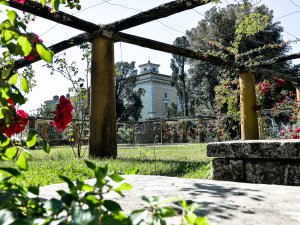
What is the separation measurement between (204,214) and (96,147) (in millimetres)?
5521

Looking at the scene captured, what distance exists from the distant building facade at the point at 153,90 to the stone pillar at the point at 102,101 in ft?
151

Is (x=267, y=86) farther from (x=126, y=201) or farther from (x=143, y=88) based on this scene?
(x=143, y=88)

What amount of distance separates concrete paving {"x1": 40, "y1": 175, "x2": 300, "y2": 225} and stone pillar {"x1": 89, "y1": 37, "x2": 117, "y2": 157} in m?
4.65

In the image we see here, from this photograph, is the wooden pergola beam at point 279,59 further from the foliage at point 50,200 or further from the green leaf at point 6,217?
the green leaf at point 6,217

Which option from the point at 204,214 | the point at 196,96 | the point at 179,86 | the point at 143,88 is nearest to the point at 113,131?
the point at 204,214

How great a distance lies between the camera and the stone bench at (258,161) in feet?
9.41

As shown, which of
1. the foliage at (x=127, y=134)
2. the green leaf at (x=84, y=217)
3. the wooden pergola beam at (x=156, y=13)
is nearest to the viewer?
the green leaf at (x=84, y=217)

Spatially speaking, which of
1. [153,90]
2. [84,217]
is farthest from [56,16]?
[153,90]

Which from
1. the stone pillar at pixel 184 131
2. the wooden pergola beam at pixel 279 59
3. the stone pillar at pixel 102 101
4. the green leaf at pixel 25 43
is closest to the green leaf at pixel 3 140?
the green leaf at pixel 25 43

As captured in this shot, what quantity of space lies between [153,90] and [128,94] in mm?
6541

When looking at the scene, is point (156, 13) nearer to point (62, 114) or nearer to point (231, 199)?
point (62, 114)

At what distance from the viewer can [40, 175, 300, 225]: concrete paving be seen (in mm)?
1168

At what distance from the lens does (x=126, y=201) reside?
1.41 metres

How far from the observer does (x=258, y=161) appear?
3.10 metres
